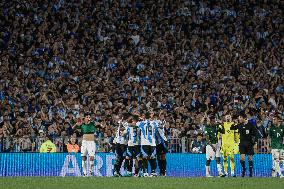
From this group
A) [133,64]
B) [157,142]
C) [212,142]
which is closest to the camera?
[157,142]

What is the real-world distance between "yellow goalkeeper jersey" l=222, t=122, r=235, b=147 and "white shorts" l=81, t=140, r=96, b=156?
4.77m

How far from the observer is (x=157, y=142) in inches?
1112

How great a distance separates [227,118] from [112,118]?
230 inches

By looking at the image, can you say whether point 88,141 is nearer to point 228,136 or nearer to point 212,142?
point 212,142

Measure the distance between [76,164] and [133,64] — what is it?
26.4 feet

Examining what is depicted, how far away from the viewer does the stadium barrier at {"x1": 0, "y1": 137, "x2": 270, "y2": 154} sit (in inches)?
1153

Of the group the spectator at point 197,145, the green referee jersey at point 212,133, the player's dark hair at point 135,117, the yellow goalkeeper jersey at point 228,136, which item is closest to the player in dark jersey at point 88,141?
the player's dark hair at point 135,117

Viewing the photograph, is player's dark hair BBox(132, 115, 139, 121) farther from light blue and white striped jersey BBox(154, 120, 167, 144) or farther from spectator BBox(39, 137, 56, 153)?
spectator BBox(39, 137, 56, 153)

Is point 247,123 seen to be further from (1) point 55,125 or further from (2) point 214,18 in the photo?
(2) point 214,18

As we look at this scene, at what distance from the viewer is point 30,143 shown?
29703 millimetres

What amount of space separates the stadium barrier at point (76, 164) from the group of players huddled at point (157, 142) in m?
1.62

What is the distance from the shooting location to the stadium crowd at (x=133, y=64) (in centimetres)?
3212

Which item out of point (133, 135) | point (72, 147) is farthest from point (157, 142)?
point (72, 147)

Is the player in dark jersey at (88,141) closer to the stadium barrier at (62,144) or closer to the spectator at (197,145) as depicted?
the stadium barrier at (62,144)
